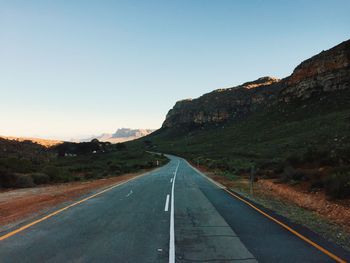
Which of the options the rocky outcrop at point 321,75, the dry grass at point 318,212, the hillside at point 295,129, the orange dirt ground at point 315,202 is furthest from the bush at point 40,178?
the rocky outcrop at point 321,75

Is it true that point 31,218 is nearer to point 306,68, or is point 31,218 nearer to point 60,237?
point 60,237

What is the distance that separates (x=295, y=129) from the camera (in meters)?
72.3

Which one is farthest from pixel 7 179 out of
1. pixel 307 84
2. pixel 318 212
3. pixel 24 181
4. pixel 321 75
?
pixel 307 84

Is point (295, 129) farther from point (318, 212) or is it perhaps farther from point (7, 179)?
point (7, 179)

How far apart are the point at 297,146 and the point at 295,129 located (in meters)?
25.5

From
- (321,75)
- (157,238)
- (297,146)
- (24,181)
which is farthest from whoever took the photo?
(321,75)

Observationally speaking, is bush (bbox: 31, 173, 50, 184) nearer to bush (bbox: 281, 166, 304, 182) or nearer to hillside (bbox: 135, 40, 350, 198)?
hillside (bbox: 135, 40, 350, 198)

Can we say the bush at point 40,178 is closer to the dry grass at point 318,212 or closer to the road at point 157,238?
the road at point 157,238

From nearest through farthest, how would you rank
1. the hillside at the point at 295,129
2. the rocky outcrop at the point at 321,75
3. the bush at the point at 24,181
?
the hillside at the point at 295,129 < the bush at the point at 24,181 < the rocky outcrop at the point at 321,75

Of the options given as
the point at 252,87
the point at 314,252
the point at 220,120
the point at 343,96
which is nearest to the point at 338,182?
the point at 314,252

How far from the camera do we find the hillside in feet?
71.9

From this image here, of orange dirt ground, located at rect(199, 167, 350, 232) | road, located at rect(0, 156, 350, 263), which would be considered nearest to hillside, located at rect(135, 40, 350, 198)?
orange dirt ground, located at rect(199, 167, 350, 232)

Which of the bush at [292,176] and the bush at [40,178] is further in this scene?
the bush at [40,178]

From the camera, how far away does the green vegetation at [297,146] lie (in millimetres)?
19953
